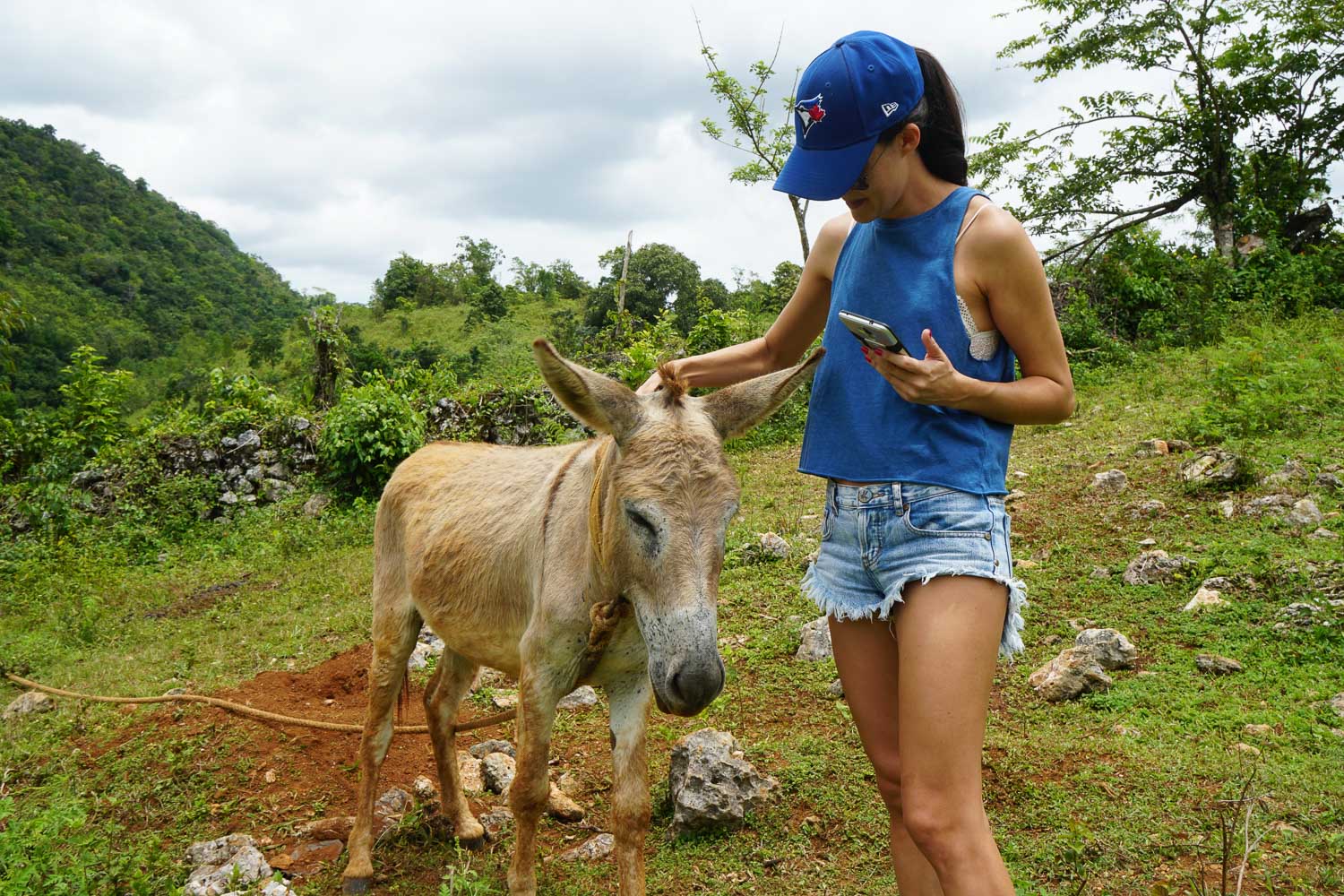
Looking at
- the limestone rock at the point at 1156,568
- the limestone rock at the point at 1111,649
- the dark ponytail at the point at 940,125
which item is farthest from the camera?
the limestone rock at the point at 1156,568

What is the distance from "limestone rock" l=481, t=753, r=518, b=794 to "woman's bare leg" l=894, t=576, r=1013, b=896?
3235mm

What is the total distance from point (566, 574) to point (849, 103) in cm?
198

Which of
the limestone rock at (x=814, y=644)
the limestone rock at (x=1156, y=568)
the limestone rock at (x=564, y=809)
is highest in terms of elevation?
the limestone rock at (x=1156, y=568)

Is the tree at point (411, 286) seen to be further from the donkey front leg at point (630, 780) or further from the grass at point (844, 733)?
the donkey front leg at point (630, 780)

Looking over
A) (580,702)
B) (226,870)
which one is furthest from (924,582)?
(580,702)

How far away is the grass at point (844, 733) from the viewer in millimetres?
3385

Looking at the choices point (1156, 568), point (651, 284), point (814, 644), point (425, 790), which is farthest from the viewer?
point (651, 284)

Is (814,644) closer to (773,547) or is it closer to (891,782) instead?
(773,547)

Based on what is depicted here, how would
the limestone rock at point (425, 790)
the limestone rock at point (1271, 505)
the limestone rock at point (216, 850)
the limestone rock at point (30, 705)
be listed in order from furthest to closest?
the limestone rock at point (1271, 505)
the limestone rock at point (30, 705)
the limestone rock at point (425, 790)
the limestone rock at point (216, 850)

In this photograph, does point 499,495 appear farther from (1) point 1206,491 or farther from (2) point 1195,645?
(1) point 1206,491

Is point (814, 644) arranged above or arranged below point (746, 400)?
below

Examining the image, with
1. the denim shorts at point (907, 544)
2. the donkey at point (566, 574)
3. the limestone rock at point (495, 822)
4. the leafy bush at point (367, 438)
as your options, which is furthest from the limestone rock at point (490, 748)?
the leafy bush at point (367, 438)

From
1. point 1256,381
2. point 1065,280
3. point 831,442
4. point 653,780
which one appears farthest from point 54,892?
point 1065,280

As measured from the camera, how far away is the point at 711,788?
3.83 m
